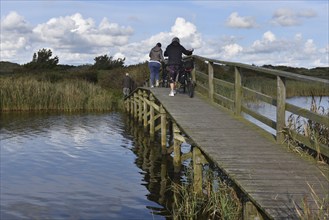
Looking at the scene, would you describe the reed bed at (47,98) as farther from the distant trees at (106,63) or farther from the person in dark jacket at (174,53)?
the distant trees at (106,63)

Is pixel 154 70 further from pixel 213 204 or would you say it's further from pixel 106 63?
pixel 106 63

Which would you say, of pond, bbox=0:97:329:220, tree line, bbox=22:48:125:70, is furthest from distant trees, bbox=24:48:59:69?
pond, bbox=0:97:329:220

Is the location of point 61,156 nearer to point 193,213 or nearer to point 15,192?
point 15,192

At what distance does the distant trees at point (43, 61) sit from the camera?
49.5 m

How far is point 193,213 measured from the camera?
7699 millimetres

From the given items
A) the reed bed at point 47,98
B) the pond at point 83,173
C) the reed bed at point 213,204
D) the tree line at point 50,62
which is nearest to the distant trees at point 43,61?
the tree line at point 50,62

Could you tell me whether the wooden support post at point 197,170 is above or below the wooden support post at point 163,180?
above

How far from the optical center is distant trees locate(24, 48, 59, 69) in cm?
4950

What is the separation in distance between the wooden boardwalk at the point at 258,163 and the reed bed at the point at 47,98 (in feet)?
53.8

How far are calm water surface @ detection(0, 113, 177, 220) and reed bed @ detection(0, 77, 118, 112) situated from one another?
517 cm

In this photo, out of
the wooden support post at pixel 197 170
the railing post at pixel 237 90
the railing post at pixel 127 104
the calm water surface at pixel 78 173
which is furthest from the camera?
the railing post at pixel 127 104

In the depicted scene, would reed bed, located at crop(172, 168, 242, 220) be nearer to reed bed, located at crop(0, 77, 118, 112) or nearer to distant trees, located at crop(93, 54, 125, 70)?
reed bed, located at crop(0, 77, 118, 112)

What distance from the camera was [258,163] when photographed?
716cm

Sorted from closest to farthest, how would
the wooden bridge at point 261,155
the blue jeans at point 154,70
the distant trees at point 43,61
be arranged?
the wooden bridge at point 261,155 → the blue jeans at point 154,70 → the distant trees at point 43,61
